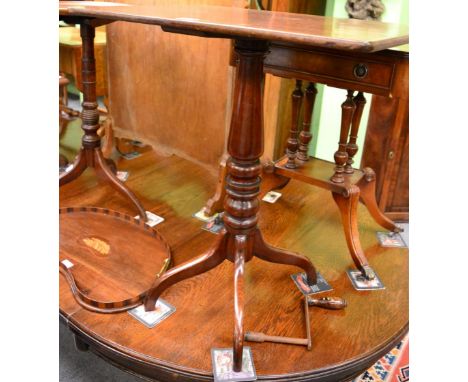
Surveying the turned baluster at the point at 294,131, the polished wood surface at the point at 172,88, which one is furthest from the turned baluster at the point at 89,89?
the turned baluster at the point at 294,131

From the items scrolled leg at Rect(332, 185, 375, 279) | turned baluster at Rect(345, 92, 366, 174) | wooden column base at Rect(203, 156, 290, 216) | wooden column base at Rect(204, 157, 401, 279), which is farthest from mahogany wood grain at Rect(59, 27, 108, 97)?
scrolled leg at Rect(332, 185, 375, 279)

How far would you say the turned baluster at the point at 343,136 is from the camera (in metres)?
1.63

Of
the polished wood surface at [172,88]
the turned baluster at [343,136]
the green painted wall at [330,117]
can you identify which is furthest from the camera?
the green painted wall at [330,117]

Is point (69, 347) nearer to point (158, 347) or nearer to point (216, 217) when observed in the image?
point (158, 347)

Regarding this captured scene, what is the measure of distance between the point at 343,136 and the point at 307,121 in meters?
0.29

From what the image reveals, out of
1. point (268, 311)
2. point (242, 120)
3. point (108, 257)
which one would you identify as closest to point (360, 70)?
point (242, 120)

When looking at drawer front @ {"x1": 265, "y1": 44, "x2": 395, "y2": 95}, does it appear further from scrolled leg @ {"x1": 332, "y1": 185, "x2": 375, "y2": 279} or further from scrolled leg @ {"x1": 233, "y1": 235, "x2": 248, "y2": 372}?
scrolled leg @ {"x1": 233, "y1": 235, "x2": 248, "y2": 372}

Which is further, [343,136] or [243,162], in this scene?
[343,136]

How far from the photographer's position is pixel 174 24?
3.54 ft

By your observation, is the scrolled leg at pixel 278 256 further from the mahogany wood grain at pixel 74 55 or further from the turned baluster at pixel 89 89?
the mahogany wood grain at pixel 74 55

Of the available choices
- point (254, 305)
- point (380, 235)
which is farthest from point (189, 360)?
point (380, 235)

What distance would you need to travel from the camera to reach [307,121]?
76.8 inches

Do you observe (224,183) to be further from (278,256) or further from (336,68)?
(336,68)

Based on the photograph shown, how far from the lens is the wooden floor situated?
1280mm
